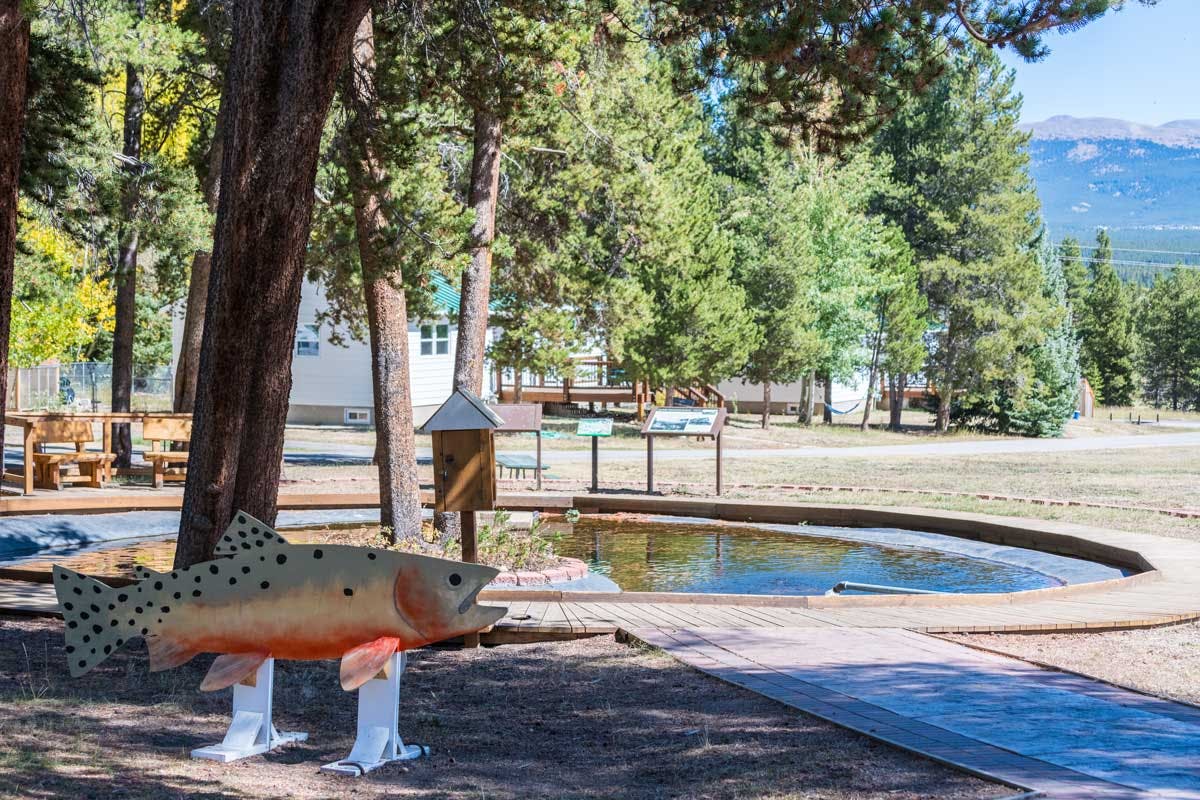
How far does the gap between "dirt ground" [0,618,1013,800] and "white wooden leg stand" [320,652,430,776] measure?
70mm

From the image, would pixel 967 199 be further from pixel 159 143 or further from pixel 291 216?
pixel 291 216

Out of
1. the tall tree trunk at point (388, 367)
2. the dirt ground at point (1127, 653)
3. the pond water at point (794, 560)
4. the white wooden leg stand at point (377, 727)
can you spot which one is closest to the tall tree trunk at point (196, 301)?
the tall tree trunk at point (388, 367)

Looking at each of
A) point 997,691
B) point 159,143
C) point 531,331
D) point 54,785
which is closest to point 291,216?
point 54,785

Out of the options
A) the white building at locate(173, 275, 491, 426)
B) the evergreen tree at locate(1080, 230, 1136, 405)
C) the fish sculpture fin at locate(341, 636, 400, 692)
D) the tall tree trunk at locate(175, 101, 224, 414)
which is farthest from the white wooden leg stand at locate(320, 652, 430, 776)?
the evergreen tree at locate(1080, 230, 1136, 405)

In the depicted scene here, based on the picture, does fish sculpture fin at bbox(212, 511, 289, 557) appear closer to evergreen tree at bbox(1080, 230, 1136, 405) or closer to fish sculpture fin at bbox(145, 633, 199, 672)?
fish sculpture fin at bbox(145, 633, 199, 672)

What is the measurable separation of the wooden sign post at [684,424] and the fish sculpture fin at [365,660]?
1287 cm

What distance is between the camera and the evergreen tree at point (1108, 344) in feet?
219

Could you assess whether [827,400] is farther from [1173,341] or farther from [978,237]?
[1173,341]

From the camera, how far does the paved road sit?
2671 cm

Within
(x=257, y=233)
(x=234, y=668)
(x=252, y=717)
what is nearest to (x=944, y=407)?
(x=257, y=233)

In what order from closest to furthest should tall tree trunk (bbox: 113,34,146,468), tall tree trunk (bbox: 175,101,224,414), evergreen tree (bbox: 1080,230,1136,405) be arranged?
1. tall tree trunk (bbox: 113,34,146,468)
2. tall tree trunk (bbox: 175,101,224,414)
3. evergreen tree (bbox: 1080,230,1136,405)

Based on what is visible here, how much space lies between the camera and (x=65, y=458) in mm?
18141

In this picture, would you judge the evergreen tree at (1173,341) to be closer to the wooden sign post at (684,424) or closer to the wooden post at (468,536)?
the wooden sign post at (684,424)

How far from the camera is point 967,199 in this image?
4275 cm
